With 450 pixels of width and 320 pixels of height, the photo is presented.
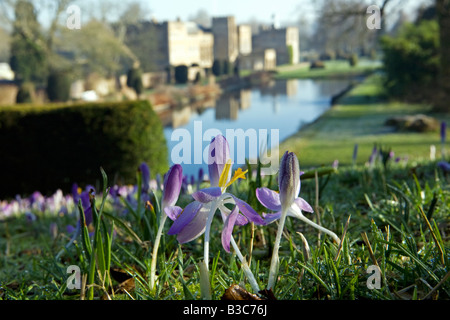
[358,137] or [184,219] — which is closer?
[184,219]

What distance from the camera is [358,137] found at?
13.2 metres

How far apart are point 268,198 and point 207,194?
0.15 meters

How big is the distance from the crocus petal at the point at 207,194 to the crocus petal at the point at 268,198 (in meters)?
0.10

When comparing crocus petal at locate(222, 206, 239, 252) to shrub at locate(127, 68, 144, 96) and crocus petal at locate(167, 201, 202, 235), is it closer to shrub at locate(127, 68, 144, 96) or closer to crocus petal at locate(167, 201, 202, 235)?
crocus petal at locate(167, 201, 202, 235)

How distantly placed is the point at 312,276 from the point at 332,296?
11 centimetres

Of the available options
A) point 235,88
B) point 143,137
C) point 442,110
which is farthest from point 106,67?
point 143,137

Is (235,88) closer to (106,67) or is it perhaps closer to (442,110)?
(106,67)

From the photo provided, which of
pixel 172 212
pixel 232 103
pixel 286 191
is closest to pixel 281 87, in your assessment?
pixel 232 103

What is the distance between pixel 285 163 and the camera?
1.12 metres

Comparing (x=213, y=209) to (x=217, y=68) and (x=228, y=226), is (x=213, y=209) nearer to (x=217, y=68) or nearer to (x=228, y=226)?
(x=228, y=226)

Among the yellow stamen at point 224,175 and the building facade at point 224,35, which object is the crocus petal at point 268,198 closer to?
the yellow stamen at point 224,175

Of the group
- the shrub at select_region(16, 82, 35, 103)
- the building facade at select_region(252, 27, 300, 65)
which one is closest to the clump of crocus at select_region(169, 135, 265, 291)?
the shrub at select_region(16, 82, 35, 103)

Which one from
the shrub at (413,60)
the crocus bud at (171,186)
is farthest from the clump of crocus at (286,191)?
the shrub at (413,60)

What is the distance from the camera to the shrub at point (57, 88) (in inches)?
1041
